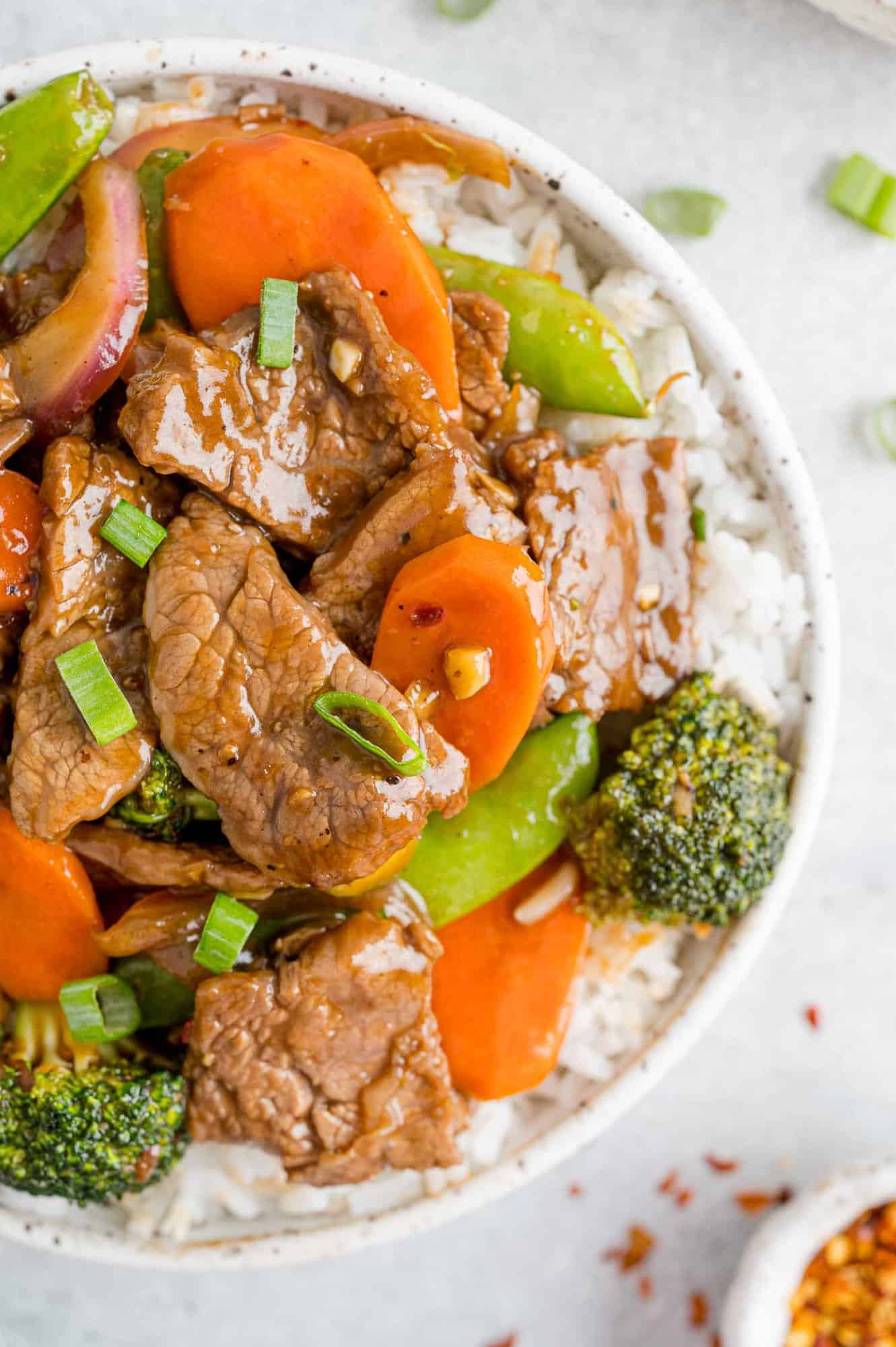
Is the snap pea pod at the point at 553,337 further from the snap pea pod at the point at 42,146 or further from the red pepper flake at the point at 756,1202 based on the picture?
the red pepper flake at the point at 756,1202

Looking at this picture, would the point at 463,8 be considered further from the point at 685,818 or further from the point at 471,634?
the point at 685,818

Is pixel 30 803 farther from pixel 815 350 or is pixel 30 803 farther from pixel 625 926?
pixel 815 350

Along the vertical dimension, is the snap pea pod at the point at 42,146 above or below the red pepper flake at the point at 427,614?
above

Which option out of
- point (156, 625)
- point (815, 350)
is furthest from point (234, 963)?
point (815, 350)

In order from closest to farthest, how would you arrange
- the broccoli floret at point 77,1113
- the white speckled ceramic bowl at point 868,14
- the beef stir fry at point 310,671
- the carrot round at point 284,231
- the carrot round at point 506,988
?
the beef stir fry at point 310,671, the carrot round at point 284,231, the broccoli floret at point 77,1113, the carrot round at point 506,988, the white speckled ceramic bowl at point 868,14

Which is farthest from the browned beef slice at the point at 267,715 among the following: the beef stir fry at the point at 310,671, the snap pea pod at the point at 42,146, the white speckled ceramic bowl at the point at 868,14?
the white speckled ceramic bowl at the point at 868,14

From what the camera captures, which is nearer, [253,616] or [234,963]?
[253,616]
